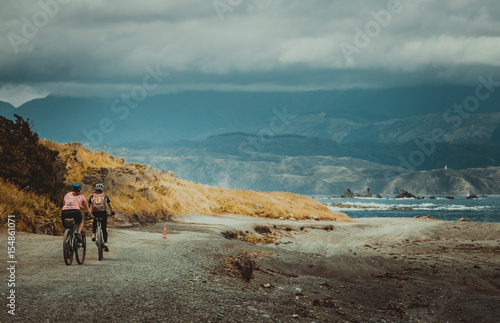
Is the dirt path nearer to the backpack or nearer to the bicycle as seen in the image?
the bicycle

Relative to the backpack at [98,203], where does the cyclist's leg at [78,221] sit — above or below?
below

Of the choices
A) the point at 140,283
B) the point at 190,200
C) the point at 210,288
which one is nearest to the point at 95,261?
the point at 140,283

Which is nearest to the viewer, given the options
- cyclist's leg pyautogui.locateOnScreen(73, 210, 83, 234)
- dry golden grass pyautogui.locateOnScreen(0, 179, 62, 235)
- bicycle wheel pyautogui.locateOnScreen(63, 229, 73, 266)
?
bicycle wheel pyautogui.locateOnScreen(63, 229, 73, 266)

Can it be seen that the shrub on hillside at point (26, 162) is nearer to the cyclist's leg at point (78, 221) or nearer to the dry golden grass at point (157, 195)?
the dry golden grass at point (157, 195)

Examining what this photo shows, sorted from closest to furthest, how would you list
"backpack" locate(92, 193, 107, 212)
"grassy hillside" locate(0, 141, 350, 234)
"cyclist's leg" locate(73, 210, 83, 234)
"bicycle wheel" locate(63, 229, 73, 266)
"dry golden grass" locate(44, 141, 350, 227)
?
1. "bicycle wheel" locate(63, 229, 73, 266)
2. "cyclist's leg" locate(73, 210, 83, 234)
3. "backpack" locate(92, 193, 107, 212)
4. "grassy hillside" locate(0, 141, 350, 234)
5. "dry golden grass" locate(44, 141, 350, 227)

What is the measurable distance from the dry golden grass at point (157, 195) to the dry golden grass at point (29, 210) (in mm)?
5843

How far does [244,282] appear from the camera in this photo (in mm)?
13406

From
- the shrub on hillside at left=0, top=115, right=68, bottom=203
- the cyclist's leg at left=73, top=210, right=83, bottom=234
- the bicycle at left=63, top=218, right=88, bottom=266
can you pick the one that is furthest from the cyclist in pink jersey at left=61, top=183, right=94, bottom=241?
the shrub on hillside at left=0, top=115, right=68, bottom=203

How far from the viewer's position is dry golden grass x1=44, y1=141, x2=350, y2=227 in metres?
31.1

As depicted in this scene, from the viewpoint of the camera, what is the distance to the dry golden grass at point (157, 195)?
102ft

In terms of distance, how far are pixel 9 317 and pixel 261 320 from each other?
4.33 metres

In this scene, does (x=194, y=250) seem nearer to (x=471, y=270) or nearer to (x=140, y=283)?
(x=140, y=283)

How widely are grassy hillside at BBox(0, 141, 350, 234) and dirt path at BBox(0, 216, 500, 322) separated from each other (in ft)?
7.80

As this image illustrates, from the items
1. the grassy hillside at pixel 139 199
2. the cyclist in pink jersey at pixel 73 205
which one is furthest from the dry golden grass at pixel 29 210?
the cyclist in pink jersey at pixel 73 205
